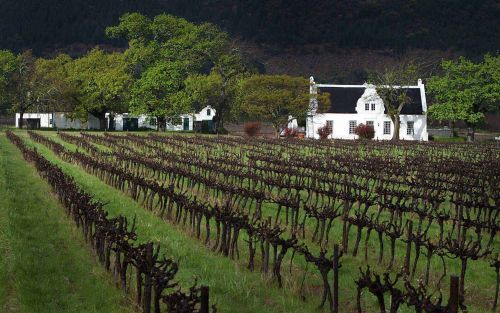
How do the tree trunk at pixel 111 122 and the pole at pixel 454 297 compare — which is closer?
the pole at pixel 454 297

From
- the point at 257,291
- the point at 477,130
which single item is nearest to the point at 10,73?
the point at 477,130

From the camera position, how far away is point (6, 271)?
10.3 meters

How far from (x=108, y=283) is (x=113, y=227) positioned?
92cm

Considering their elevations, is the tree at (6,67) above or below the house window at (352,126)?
above

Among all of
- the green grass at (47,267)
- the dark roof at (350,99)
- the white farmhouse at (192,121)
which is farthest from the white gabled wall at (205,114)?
the green grass at (47,267)

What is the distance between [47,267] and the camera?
1066 centimetres

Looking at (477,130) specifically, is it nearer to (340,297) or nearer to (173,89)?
(173,89)

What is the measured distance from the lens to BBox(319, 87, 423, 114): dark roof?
80.5 m

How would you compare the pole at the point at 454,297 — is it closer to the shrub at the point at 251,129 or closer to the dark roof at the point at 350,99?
the shrub at the point at 251,129

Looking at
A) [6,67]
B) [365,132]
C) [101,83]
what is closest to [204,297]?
[365,132]

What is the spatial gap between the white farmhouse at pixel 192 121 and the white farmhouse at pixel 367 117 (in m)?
16.4

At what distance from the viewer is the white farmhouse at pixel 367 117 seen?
7912 centimetres

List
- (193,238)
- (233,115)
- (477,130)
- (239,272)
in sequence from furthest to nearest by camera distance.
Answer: (477,130) → (233,115) → (193,238) → (239,272)

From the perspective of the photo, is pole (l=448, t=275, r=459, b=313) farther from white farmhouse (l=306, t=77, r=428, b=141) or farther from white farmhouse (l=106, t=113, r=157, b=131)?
white farmhouse (l=106, t=113, r=157, b=131)
